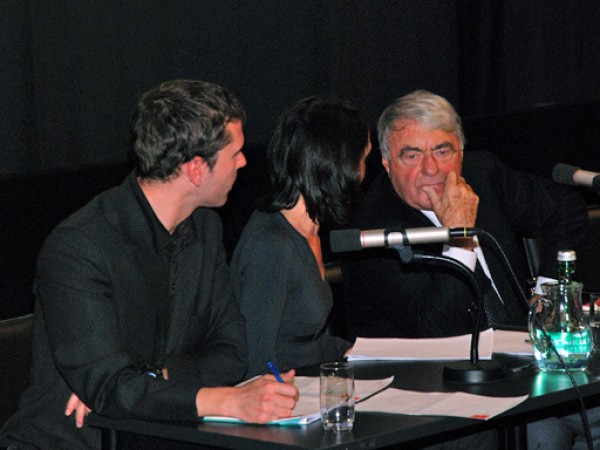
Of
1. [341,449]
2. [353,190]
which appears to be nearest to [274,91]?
[353,190]

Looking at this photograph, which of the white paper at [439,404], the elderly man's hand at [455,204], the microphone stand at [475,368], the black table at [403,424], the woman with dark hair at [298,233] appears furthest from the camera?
the elderly man's hand at [455,204]

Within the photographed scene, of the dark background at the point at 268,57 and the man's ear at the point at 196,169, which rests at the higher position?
the dark background at the point at 268,57

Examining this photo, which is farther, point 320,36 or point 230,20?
point 320,36

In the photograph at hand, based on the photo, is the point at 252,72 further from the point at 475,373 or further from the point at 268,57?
the point at 475,373

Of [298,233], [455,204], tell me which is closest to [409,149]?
[455,204]

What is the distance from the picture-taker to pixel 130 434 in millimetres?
2391

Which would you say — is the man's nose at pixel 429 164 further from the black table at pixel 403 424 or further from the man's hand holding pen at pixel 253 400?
the man's hand holding pen at pixel 253 400

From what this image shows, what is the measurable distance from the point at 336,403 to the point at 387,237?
40 cm

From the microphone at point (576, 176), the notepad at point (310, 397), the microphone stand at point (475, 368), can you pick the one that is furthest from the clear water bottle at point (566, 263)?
the notepad at point (310, 397)

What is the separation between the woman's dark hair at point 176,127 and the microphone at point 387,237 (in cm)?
46

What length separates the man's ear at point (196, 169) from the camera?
270cm

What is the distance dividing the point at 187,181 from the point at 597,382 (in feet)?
3.45

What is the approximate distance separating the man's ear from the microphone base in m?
0.74

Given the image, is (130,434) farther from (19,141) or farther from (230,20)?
(230,20)
